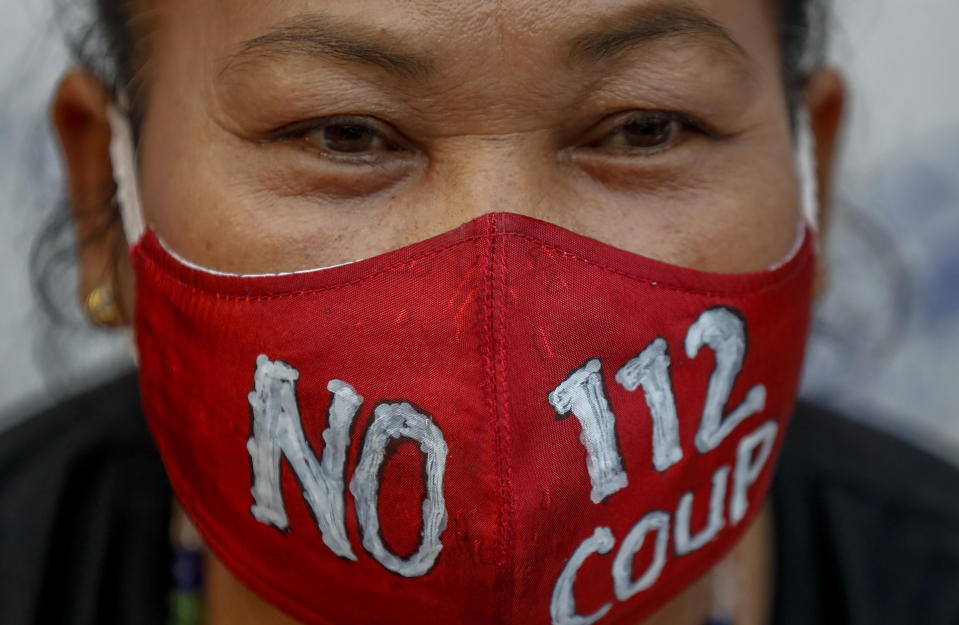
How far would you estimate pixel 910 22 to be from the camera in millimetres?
2686

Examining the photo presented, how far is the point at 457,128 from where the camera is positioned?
129cm

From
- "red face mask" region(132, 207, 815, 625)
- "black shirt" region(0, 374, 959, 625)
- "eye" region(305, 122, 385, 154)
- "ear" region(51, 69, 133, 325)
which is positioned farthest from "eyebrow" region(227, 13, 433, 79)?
"black shirt" region(0, 374, 959, 625)

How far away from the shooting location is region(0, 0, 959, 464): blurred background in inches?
100

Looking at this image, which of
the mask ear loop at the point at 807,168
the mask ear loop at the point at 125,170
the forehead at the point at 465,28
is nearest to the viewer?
the forehead at the point at 465,28

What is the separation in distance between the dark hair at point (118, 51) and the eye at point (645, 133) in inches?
12.3

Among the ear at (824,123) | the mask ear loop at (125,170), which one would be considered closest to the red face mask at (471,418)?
the mask ear loop at (125,170)

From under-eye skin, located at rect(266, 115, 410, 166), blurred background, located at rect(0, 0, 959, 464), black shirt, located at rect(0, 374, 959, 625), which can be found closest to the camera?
under-eye skin, located at rect(266, 115, 410, 166)

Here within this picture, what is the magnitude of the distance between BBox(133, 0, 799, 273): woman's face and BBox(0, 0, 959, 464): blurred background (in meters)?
Answer: 1.13

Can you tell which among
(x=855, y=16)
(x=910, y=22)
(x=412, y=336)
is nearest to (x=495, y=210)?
(x=412, y=336)

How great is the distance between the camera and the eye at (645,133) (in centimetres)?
138

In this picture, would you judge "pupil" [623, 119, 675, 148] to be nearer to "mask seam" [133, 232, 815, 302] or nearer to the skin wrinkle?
the skin wrinkle

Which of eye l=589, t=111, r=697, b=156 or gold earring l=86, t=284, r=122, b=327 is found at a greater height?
eye l=589, t=111, r=697, b=156

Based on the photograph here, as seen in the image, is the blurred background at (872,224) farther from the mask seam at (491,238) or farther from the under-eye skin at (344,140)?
the under-eye skin at (344,140)

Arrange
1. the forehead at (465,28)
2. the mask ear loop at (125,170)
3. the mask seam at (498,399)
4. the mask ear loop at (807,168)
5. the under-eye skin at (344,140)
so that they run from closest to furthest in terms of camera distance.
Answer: the mask seam at (498,399), the forehead at (465,28), the under-eye skin at (344,140), the mask ear loop at (125,170), the mask ear loop at (807,168)
